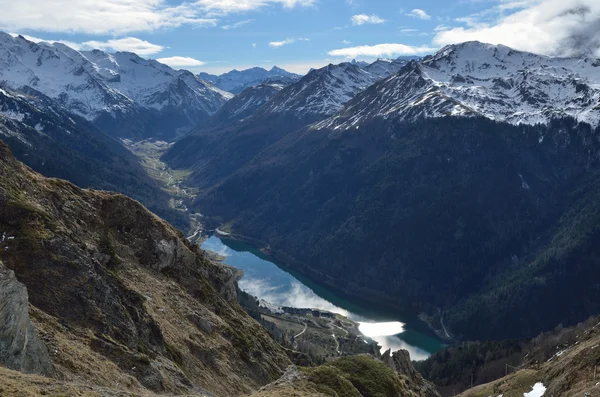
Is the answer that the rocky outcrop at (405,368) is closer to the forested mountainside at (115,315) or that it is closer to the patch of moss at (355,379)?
the forested mountainside at (115,315)

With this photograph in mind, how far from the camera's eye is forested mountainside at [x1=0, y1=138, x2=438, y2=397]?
33.2 m

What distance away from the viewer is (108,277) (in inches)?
1906

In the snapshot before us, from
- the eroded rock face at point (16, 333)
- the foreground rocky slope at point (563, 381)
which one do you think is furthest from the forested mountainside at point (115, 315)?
the foreground rocky slope at point (563, 381)

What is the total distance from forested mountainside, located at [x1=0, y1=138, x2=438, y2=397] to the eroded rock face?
6 cm

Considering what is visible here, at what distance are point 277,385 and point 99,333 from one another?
1551cm

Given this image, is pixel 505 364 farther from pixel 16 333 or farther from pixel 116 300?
pixel 16 333

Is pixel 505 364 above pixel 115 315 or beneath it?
beneath

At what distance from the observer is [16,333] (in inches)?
1247

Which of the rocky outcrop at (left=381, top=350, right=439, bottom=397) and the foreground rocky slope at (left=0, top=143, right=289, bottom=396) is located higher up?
the foreground rocky slope at (left=0, top=143, right=289, bottom=396)

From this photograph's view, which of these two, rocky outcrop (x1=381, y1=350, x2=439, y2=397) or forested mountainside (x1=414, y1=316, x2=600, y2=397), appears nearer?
forested mountainside (x1=414, y1=316, x2=600, y2=397)

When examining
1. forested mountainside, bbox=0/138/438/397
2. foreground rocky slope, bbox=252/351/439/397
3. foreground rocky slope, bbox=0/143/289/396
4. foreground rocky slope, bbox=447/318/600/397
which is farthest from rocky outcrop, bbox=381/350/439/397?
foreground rocky slope, bbox=252/351/439/397

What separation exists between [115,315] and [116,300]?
1.86 metres

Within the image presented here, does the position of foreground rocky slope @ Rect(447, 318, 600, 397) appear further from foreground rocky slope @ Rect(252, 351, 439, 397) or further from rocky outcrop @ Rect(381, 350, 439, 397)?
foreground rocky slope @ Rect(252, 351, 439, 397)

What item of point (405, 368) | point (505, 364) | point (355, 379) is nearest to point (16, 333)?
point (355, 379)
